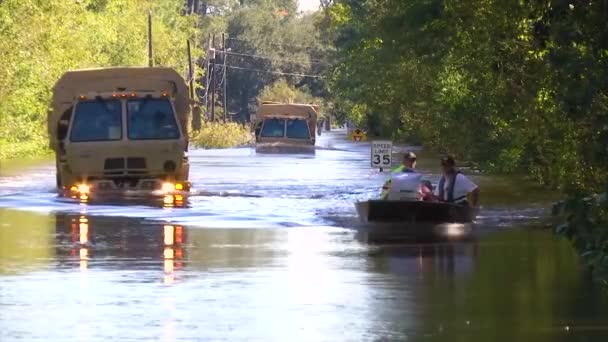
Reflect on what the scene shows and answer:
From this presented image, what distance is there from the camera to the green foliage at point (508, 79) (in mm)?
16547

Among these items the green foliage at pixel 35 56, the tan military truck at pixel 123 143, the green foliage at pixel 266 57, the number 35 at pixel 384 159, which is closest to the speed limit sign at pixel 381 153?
the number 35 at pixel 384 159

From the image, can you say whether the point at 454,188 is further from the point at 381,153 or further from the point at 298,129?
the point at 298,129

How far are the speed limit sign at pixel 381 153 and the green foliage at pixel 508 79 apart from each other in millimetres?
2571

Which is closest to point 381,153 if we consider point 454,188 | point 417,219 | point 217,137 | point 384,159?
point 384,159

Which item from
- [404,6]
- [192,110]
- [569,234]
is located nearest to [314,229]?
[192,110]

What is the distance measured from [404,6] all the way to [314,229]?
20051 millimetres

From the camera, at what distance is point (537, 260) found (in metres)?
20.5

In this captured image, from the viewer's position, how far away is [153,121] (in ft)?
114

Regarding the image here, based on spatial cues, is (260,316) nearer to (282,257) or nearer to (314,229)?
(282,257)

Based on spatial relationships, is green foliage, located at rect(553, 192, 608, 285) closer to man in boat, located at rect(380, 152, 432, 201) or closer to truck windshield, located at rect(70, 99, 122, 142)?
man in boat, located at rect(380, 152, 432, 201)

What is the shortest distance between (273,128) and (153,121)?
42389 mm

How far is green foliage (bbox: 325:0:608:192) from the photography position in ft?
54.3

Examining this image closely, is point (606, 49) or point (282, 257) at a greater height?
point (606, 49)

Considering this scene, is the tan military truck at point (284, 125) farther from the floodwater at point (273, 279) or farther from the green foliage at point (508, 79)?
the floodwater at point (273, 279)
